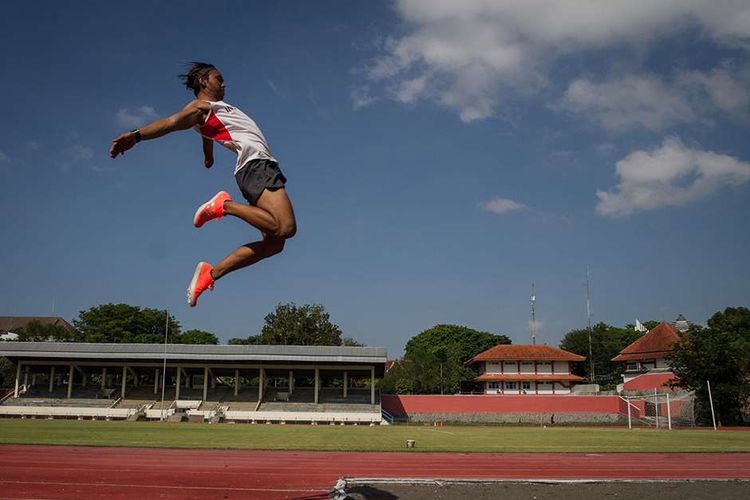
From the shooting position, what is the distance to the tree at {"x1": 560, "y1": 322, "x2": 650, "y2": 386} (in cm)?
7769

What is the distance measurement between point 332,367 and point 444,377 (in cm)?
2171

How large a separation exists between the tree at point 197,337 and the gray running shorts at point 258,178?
83.5 meters

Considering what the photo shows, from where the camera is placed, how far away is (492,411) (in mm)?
44781

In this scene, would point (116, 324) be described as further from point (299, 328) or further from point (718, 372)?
point (718, 372)

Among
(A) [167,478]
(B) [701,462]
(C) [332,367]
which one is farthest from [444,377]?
(A) [167,478]

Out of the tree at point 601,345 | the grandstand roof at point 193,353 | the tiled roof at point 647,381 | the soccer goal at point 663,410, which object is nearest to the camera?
the soccer goal at point 663,410

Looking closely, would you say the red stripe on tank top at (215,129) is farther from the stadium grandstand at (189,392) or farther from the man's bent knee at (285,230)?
the stadium grandstand at (189,392)

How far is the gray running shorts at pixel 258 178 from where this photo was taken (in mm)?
4641

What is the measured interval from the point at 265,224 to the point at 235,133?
2.66 feet

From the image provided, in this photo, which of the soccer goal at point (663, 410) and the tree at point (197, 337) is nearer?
the soccer goal at point (663, 410)

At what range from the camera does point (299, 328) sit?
213 feet

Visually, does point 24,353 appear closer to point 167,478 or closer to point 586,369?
point 167,478

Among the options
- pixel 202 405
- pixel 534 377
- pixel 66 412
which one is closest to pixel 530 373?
pixel 534 377

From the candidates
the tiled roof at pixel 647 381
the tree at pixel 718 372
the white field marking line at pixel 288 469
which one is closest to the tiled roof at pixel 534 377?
the tiled roof at pixel 647 381
